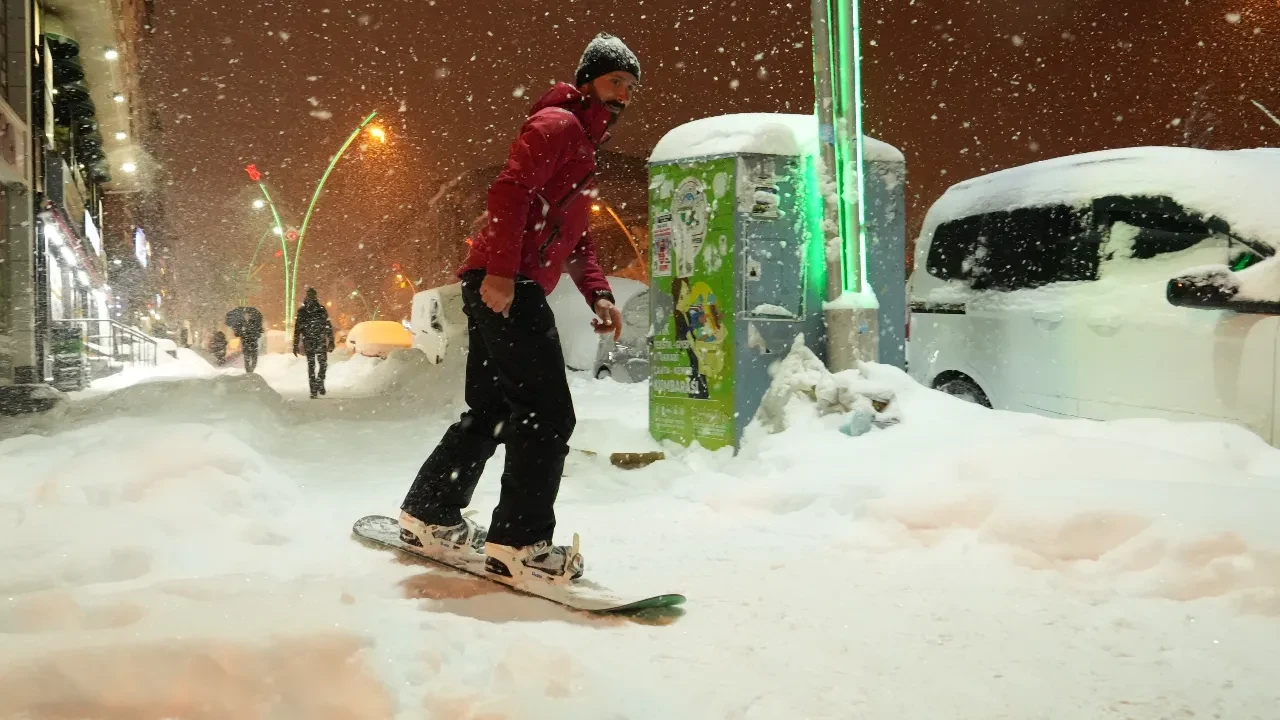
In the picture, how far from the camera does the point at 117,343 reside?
2602 centimetres

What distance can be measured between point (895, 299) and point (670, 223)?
5.90 feet

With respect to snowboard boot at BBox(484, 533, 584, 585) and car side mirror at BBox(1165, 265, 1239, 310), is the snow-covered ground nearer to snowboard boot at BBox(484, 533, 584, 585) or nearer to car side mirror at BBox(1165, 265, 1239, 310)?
snowboard boot at BBox(484, 533, 584, 585)

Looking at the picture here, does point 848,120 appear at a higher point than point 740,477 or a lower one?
higher

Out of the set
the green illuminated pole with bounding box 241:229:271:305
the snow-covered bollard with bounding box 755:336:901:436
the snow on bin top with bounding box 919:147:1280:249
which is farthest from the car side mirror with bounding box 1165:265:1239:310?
the green illuminated pole with bounding box 241:229:271:305

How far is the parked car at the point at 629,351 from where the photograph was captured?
678 inches

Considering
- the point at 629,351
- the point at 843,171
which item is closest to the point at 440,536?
the point at 843,171

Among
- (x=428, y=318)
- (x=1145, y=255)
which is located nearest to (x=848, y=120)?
(x=1145, y=255)

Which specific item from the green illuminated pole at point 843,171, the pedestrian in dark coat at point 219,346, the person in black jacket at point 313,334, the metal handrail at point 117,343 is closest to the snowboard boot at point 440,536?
the green illuminated pole at point 843,171

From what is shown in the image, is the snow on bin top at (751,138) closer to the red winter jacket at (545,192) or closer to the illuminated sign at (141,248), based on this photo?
the red winter jacket at (545,192)

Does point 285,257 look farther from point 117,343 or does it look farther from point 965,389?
point 965,389

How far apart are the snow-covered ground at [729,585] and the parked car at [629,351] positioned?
420 inches

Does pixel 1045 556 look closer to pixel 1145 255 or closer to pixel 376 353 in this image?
pixel 1145 255

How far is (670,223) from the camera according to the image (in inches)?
287

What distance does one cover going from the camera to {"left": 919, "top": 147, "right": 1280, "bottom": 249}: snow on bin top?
5477mm
